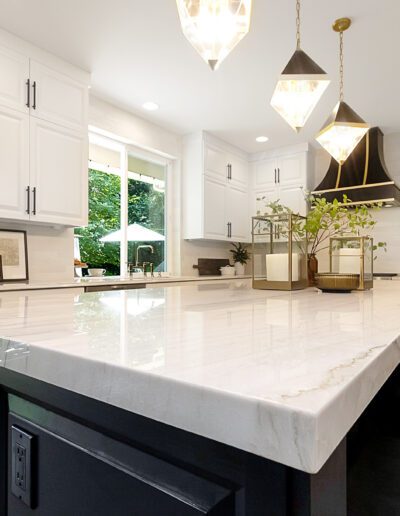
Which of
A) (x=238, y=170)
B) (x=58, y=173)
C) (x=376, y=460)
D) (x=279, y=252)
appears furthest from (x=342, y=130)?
(x=238, y=170)

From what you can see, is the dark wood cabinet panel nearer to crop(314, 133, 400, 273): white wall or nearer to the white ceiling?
the white ceiling

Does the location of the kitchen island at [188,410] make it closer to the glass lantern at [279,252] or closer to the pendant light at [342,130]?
the glass lantern at [279,252]

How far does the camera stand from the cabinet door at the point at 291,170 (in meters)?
4.99

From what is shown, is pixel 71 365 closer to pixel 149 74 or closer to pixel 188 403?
pixel 188 403

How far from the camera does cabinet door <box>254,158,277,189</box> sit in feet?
17.3

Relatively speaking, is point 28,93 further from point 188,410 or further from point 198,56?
point 188,410

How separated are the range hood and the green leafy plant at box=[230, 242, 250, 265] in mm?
1419

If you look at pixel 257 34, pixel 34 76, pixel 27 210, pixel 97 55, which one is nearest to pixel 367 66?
pixel 257 34

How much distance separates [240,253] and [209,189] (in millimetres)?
1300

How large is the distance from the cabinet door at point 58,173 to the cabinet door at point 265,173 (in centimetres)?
287

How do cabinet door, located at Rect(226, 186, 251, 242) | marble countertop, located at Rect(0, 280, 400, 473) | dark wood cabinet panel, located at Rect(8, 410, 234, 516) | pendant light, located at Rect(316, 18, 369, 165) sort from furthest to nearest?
cabinet door, located at Rect(226, 186, 251, 242) → pendant light, located at Rect(316, 18, 369, 165) → dark wood cabinet panel, located at Rect(8, 410, 234, 516) → marble countertop, located at Rect(0, 280, 400, 473)

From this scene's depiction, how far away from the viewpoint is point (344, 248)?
5.11 ft

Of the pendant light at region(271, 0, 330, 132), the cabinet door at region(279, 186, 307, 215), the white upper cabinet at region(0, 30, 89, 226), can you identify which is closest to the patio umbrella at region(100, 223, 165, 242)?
the white upper cabinet at region(0, 30, 89, 226)

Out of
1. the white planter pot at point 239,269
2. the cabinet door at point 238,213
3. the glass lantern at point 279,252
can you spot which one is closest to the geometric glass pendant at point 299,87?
the glass lantern at point 279,252
